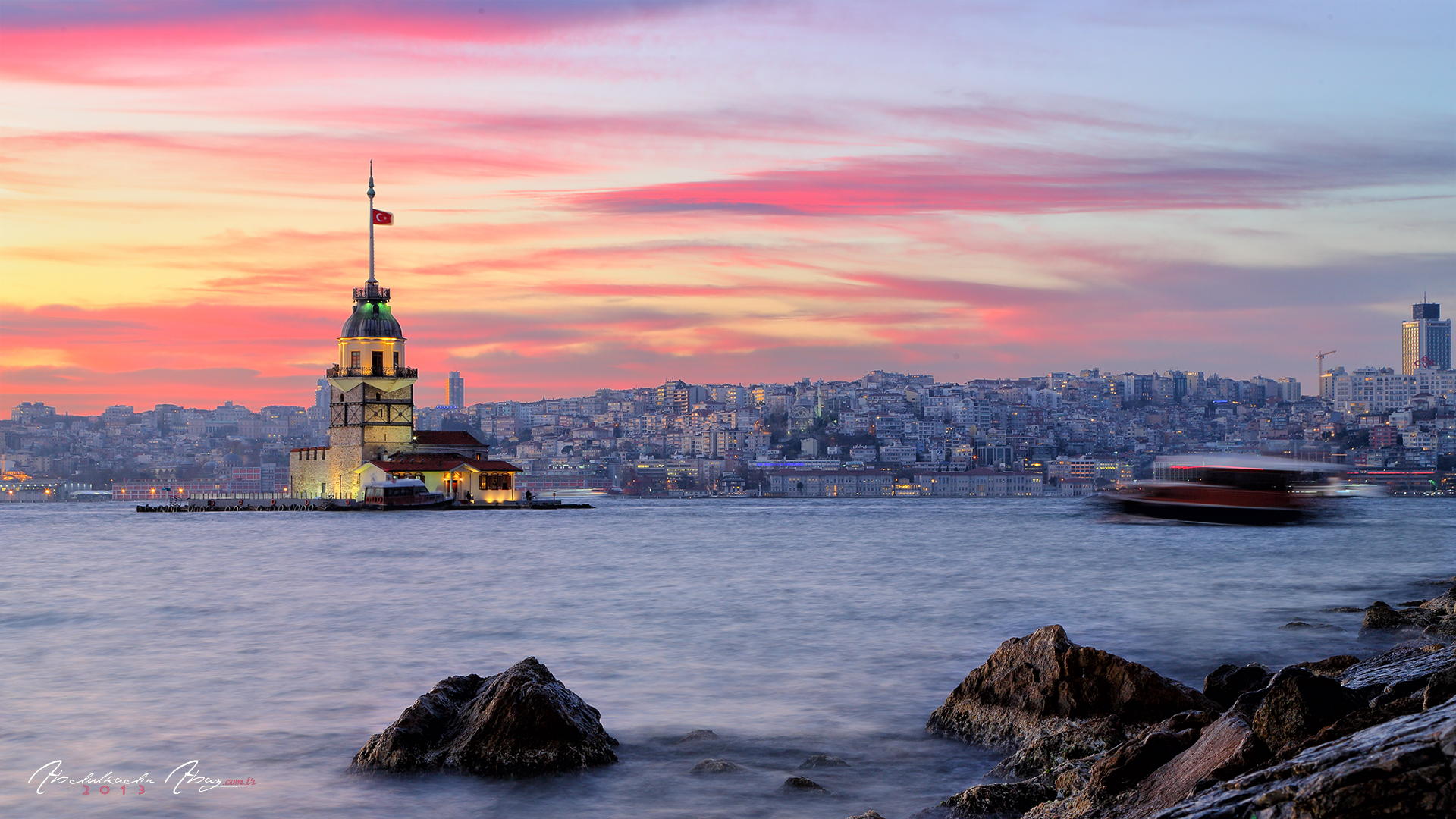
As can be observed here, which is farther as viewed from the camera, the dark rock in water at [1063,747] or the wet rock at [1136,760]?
the dark rock in water at [1063,747]

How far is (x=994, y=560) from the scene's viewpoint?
34.8 m

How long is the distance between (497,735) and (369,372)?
74.6 meters

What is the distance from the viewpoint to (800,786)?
→ 834cm

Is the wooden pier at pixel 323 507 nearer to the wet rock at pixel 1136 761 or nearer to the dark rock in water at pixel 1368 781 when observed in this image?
the wet rock at pixel 1136 761

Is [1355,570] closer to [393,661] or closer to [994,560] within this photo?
[994,560]

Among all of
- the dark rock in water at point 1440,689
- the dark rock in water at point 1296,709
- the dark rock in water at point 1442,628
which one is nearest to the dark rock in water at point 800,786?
the dark rock in water at point 1296,709

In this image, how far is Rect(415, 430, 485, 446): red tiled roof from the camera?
276 ft

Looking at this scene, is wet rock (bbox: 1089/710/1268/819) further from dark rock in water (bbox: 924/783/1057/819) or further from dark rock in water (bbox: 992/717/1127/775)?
dark rock in water (bbox: 992/717/1127/775)

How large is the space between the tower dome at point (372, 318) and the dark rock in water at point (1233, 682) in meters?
75.5

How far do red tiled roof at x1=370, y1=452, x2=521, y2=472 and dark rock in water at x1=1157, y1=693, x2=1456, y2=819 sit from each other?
7750cm

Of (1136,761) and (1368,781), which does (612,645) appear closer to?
(1136,761)

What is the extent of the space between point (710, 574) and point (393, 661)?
48.5 feet

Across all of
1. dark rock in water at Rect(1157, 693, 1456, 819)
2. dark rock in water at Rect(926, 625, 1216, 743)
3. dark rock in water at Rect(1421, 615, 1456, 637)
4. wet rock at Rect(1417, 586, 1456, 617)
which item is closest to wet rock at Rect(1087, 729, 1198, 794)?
dark rock in water at Rect(1157, 693, 1456, 819)

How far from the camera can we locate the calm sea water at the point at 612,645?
8.56m
